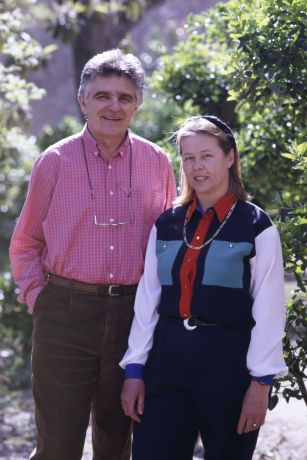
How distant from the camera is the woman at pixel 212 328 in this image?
136 inches

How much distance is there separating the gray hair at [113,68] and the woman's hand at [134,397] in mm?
1362

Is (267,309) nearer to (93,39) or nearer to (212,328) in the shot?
(212,328)

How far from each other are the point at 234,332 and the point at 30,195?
1.25 meters

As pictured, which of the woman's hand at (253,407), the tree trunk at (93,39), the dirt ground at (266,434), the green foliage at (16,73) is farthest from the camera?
the tree trunk at (93,39)

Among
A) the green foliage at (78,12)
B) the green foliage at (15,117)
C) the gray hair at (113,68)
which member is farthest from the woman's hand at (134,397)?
the green foliage at (78,12)

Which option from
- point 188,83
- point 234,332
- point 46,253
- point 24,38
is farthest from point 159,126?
point 234,332

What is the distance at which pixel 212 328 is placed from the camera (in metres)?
3.50

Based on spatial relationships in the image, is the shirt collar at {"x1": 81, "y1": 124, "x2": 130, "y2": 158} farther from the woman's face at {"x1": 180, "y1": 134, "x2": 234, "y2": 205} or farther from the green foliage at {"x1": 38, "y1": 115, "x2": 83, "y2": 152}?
the green foliage at {"x1": 38, "y1": 115, "x2": 83, "y2": 152}

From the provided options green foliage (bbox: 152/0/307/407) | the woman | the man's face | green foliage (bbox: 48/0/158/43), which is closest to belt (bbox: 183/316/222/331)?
the woman

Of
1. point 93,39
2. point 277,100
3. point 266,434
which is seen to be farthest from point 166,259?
point 93,39

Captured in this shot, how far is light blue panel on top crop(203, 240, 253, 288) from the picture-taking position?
3.49m

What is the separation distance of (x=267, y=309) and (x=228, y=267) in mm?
225

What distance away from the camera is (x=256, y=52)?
3975 mm

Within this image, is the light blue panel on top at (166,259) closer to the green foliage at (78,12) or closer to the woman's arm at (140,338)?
the woman's arm at (140,338)
